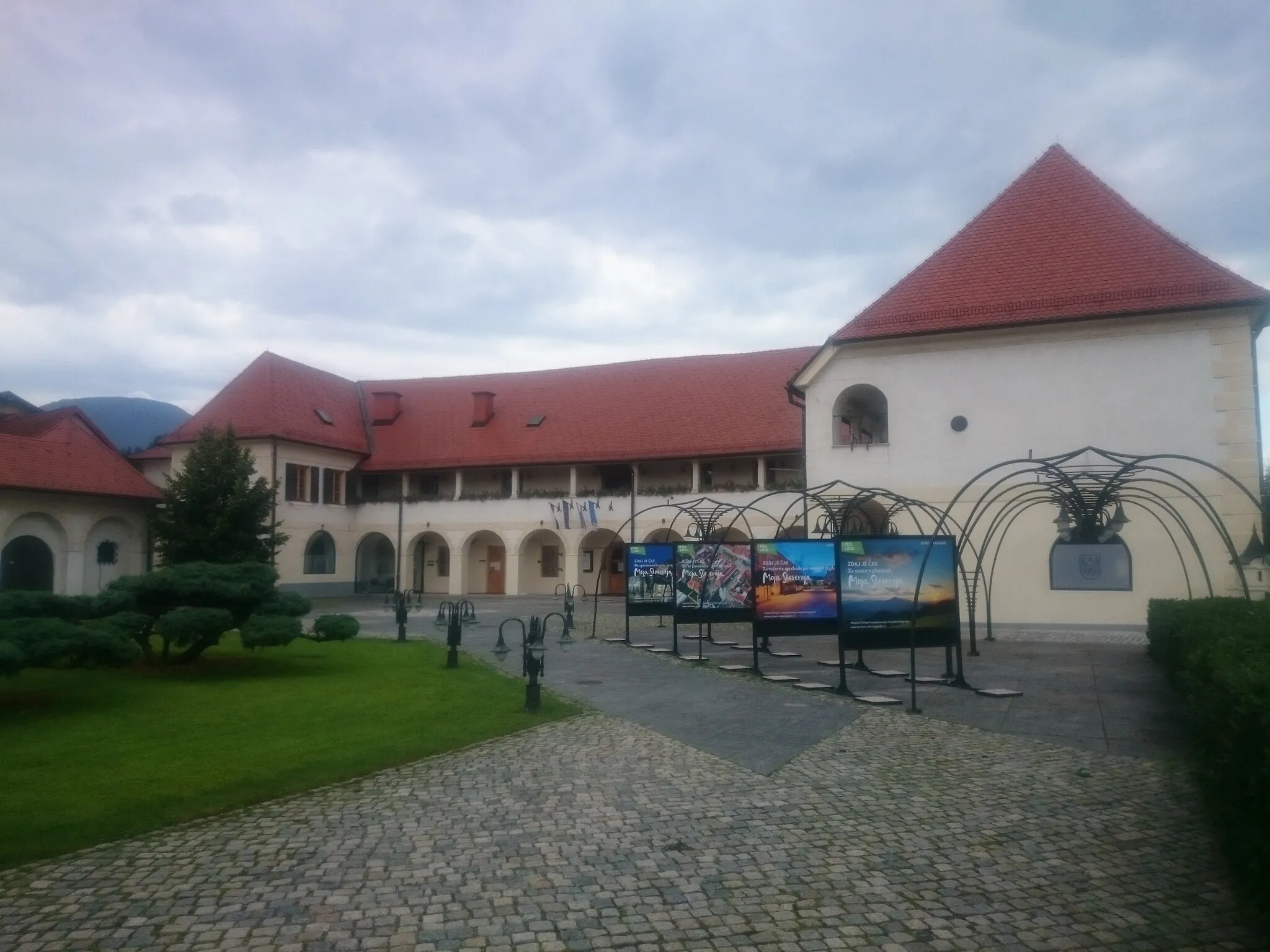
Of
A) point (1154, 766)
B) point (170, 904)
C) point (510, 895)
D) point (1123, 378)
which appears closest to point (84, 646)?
point (170, 904)

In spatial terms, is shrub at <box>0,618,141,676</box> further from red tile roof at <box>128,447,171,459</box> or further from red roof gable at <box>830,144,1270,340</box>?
red tile roof at <box>128,447,171,459</box>

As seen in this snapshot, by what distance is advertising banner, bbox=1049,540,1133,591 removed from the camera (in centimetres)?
2155

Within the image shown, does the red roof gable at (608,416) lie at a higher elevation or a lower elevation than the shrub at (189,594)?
higher

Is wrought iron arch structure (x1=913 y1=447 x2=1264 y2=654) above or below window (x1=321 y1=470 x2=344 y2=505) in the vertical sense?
below

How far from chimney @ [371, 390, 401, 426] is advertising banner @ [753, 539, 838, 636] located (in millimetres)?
32164

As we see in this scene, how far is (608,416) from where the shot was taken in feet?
134

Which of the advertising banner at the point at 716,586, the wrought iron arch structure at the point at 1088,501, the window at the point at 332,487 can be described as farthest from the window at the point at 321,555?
the wrought iron arch structure at the point at 1088,501

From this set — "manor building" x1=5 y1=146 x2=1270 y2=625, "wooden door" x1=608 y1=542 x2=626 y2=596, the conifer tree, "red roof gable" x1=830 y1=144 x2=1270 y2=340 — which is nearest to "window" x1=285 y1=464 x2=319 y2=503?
"manor building" x1=5 y1=146 x2=1270 y2=625

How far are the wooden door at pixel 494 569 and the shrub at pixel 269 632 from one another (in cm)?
2757

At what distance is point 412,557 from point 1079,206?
97.5ft

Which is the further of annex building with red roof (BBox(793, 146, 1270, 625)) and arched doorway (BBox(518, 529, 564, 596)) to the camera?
arched doorway (BBox(518, 529, 564, 596))

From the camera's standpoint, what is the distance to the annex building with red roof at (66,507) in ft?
98.9

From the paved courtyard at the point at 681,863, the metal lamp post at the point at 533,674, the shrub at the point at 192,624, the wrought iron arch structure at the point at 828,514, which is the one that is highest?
the wrought iron arch structure at the point at 828,514

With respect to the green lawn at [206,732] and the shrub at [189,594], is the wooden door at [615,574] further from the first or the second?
the shrub at [189,594]
